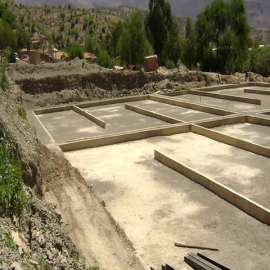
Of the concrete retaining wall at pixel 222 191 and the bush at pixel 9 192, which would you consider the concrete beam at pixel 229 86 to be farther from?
the bush at pixel 9 192

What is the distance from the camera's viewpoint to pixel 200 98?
833 inches

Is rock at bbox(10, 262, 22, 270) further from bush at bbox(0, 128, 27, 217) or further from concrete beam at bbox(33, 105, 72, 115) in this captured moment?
concrete beam at bbox(33, 105, 72, 115)

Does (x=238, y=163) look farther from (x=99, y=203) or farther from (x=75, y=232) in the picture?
(x=75, y=232)

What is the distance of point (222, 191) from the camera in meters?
9.02

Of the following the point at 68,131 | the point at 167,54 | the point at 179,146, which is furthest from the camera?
the point at 167,54

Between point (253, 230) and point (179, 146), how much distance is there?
5.59 m

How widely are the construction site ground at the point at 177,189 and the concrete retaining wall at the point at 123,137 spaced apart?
19 centimetres

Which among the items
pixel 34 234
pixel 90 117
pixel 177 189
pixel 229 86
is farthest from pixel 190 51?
pixel 34 234

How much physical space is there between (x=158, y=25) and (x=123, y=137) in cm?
2115

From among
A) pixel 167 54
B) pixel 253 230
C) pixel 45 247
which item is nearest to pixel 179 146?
pixel 253 230

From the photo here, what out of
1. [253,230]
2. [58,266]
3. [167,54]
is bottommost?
[253,230]

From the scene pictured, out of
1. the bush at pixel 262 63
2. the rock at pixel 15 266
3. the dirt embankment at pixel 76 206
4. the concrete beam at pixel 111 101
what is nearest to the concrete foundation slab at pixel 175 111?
the concrete beam at pixel 111 101

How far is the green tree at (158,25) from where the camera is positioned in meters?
32.7

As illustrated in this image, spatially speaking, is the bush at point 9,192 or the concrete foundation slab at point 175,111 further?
the concrete foundation slab at point 175,111
